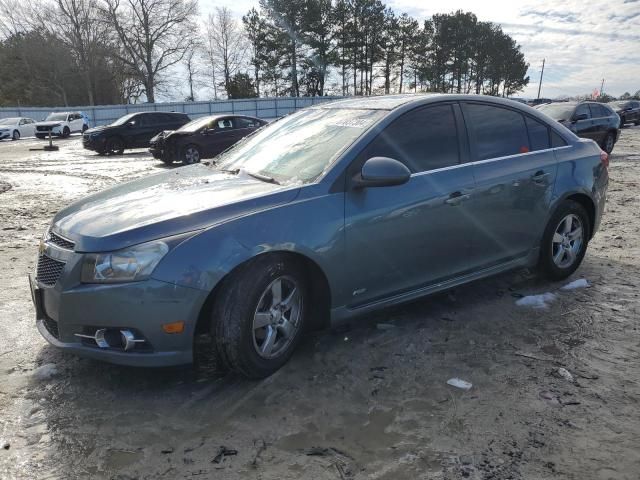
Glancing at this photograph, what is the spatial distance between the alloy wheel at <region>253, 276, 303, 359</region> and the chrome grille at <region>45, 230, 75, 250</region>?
3.59ft

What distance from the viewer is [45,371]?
10.1 ft

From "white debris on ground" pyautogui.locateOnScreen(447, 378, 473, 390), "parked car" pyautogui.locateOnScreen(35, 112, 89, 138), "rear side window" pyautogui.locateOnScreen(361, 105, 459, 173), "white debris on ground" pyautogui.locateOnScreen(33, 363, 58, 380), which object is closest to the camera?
"white debris on ground" pyautogui.locateOnScreen(447, 378, 473, 390)

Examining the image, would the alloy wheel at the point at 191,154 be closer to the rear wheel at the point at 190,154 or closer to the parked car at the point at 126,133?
the rear wheel at the point at 190,154

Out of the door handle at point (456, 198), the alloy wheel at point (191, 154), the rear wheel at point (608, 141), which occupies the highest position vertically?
the door handle at point (456, 198)

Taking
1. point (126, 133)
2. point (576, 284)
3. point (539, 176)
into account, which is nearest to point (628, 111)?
point (126, 133)

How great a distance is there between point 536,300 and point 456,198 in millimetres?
1278

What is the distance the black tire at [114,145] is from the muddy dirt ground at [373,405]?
1564 centimetres

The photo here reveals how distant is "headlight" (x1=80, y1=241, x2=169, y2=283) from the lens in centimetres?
258

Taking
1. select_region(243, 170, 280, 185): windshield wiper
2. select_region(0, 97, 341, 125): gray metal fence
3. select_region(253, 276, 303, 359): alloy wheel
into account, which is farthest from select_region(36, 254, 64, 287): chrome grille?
select_region(0, 97, 341, 125): gray metal fence

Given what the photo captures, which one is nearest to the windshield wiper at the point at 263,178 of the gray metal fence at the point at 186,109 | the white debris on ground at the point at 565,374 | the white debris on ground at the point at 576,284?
the white debris on ground at the point at 565,374

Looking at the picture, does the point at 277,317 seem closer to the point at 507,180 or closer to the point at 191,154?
the point at 507,180

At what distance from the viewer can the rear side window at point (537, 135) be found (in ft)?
14.1

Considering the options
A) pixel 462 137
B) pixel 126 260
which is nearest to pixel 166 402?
pixel 126 260

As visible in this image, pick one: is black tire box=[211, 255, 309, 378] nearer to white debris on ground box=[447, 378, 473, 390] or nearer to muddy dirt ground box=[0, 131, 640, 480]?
muddy dirt ground box=[0, 131, 640, 480]
